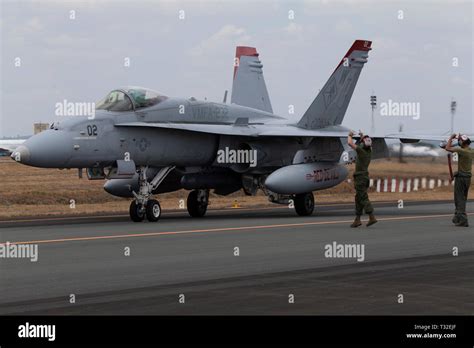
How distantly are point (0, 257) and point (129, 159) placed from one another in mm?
8471

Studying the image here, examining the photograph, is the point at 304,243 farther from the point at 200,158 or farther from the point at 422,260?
the point at 200,158

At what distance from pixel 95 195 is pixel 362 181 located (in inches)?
731

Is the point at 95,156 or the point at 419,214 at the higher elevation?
the point at 95,156

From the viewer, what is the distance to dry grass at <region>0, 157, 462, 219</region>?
30250 mm

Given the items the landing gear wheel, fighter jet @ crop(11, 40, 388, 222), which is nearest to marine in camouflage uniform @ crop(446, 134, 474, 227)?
fighter jet @ crop(11, 40, 388, 222)

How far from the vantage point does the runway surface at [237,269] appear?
10250mm

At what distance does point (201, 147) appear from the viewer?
24812mm

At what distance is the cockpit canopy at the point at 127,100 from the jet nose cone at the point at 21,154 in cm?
273
